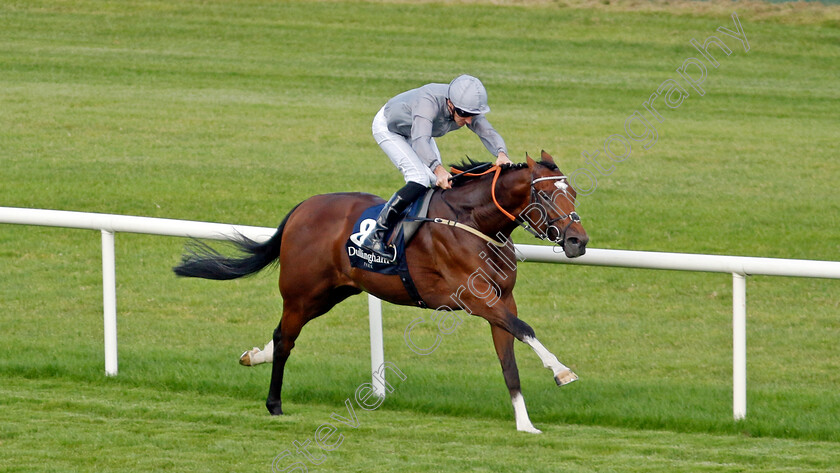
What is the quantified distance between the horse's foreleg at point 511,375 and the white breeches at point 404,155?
854 millimetres

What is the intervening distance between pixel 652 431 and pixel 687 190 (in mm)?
7777

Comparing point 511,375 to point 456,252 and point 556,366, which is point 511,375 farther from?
point 456,252

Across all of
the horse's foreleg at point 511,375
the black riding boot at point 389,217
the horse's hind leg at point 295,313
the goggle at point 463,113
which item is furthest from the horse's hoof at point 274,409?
the goggle at point 463,113

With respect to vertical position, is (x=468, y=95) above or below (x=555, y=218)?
above

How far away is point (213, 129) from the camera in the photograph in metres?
16.0

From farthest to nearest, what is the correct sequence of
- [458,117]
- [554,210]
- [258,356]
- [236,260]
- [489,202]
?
[236,260] < [258,356] < [458,117] < [489,202] < [554,210]

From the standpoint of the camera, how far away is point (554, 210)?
5602mm

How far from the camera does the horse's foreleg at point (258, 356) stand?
22.1ft

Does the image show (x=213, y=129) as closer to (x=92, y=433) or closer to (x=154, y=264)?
(x=154, y=264)

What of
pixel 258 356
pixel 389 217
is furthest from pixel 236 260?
pixel 389 217

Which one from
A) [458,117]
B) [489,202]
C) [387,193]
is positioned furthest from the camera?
[387,193]

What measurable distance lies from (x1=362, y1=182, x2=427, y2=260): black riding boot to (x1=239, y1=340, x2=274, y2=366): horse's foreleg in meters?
0.99

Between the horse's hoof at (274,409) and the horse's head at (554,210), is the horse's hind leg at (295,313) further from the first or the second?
the horse's head at (554,210)

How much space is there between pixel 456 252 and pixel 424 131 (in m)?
0.61
